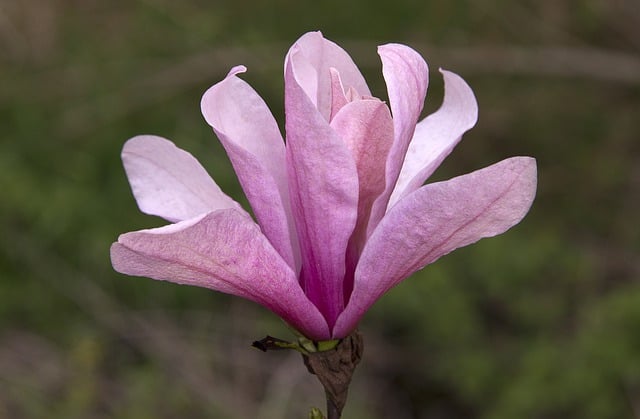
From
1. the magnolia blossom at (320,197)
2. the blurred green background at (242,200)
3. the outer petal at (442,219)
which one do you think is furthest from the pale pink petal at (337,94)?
the blurred green background at (242,200)

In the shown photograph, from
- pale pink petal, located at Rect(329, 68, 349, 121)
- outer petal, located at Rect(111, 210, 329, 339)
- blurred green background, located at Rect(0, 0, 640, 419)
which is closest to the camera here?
outer petal, located at Rect(111, 210, 329, 339)

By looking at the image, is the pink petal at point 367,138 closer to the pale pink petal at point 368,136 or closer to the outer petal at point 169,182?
the pale pink petal at point 368,136

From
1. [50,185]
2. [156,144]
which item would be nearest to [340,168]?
[156,144]

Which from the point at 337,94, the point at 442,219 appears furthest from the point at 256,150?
the point at 442,219

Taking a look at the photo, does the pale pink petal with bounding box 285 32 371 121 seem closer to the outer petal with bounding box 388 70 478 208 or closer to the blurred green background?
the outer petal with bounding box 388 70 478 208

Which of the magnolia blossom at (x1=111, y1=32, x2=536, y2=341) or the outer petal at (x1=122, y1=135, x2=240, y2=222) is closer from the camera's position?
the magnolia blossom at (x1=111, y1=32, x2=536, y2=341)

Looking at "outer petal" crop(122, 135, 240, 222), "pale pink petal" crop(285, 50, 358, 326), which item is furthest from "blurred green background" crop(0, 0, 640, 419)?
"pale pink petal" crop(285, 50, 358, 326)

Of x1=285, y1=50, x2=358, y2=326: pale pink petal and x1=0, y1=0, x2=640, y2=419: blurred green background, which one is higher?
x1=285, y1=50, x2=358, y2=326: pale pink petal

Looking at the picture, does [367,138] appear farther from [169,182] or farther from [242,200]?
[242,200]
